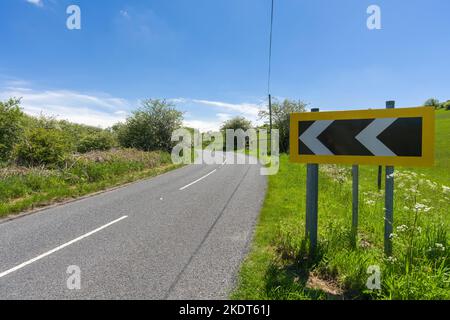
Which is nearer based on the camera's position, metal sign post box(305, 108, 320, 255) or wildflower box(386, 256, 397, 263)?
wildflower box(386, 256, 397, 263)

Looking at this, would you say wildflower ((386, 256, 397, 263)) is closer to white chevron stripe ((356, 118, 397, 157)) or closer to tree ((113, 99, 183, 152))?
white chevron stripe ((356, 118, 397, 157))

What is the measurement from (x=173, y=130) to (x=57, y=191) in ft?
69.3

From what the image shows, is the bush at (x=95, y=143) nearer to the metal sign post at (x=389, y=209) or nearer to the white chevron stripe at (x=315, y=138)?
the white chevron stripe at (x=315, y=138)

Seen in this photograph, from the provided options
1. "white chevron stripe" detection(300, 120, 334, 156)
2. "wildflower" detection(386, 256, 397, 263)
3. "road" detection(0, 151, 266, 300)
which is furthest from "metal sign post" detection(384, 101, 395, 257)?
"road" detection(0, 151, 266, 300)

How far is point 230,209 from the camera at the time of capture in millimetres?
7324

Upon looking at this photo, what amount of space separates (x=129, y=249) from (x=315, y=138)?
373 cm

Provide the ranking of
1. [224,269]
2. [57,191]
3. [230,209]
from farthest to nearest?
[57,191], [230,209], [224,269]

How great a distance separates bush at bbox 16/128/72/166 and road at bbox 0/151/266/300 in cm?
559

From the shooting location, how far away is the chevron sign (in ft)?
9.61

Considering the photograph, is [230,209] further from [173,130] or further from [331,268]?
[173,130]

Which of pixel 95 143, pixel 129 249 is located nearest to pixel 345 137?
pixel 129 249

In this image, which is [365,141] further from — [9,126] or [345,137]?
[9,126]
